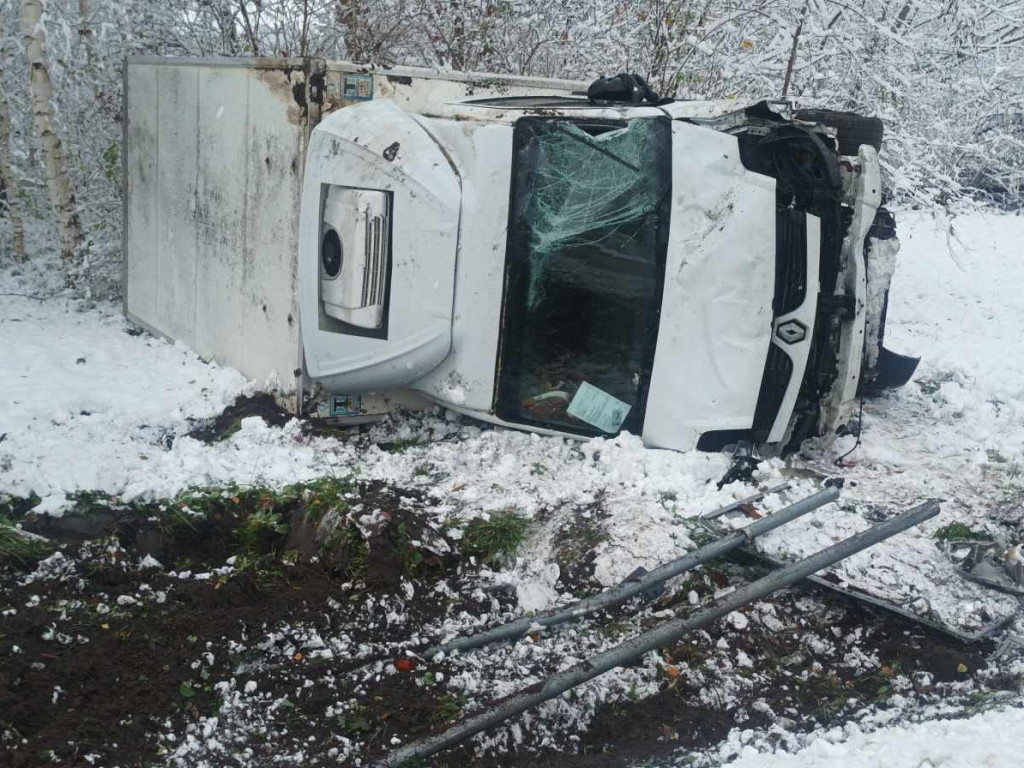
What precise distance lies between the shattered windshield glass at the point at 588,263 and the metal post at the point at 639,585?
1013 millimetres

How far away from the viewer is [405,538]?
13.1 feet

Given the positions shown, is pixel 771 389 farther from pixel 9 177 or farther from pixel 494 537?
pixel 9 177

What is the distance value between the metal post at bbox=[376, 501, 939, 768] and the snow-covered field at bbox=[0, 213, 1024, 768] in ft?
0.86

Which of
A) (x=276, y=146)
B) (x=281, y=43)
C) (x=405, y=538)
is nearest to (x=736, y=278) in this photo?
(x=405, y=538)

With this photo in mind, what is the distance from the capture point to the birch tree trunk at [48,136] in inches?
295

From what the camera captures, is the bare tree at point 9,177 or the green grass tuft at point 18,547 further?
the bare tree at point 9,177

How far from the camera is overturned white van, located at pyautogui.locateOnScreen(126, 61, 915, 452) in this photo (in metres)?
4.43

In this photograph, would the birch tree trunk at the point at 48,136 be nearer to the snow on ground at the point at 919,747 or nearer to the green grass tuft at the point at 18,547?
the green grass tuft at the point at 18,547

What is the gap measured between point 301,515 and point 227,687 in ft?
3.61

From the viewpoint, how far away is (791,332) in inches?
179

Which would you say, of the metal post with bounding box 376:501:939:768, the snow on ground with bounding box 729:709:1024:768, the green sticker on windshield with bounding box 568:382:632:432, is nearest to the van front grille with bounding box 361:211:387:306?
the green sticker on windshield with bounding box 568:382:632:432

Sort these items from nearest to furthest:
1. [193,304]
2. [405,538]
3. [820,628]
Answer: [820,628] < [405,538] < [193,304]

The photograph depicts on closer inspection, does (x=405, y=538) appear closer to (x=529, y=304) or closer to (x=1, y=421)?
(x=529, y=304)

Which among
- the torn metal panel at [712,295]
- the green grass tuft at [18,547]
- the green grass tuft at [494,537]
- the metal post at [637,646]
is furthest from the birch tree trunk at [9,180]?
the metal post at [637,646]
